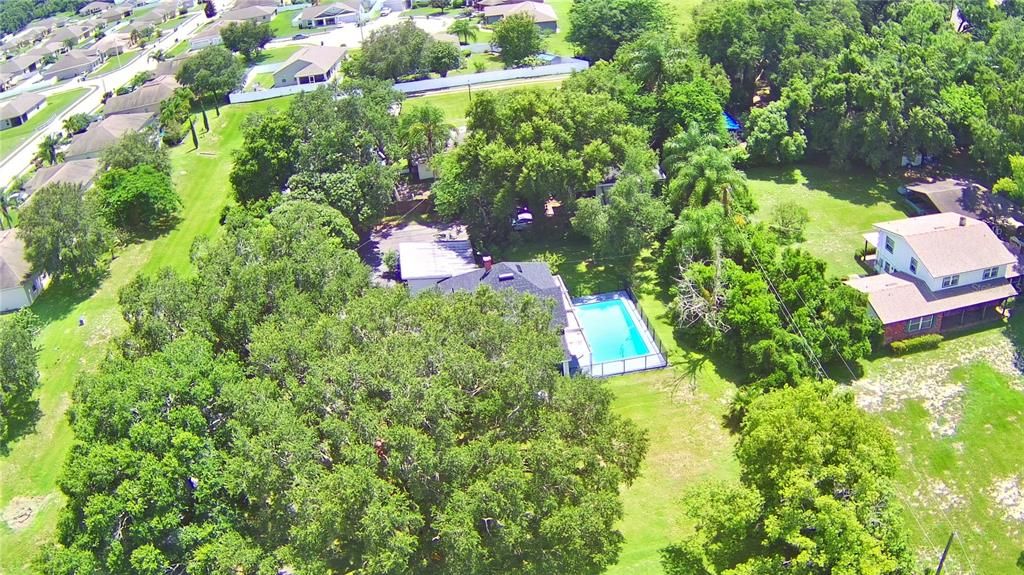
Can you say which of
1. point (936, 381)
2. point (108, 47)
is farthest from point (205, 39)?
point (936, 381)

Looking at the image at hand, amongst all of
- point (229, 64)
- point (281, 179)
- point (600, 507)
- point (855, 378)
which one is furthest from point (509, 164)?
point (229, 64)

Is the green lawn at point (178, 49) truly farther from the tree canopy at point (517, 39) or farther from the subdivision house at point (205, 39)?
the tree canopy at point (517, 39)

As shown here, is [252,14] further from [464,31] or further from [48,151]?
[48,151]

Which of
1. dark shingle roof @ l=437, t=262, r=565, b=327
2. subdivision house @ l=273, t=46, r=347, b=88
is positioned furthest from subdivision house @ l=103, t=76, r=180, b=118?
dark shingle roof @ l=437, t=262, r=565, b=327

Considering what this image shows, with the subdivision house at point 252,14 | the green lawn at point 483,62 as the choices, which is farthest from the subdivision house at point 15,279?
the subdivision house at point 252,14

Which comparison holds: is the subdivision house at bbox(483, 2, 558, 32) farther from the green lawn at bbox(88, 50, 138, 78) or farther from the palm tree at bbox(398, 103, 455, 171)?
the green lawn at bbox(88, 50, 138, 78)
